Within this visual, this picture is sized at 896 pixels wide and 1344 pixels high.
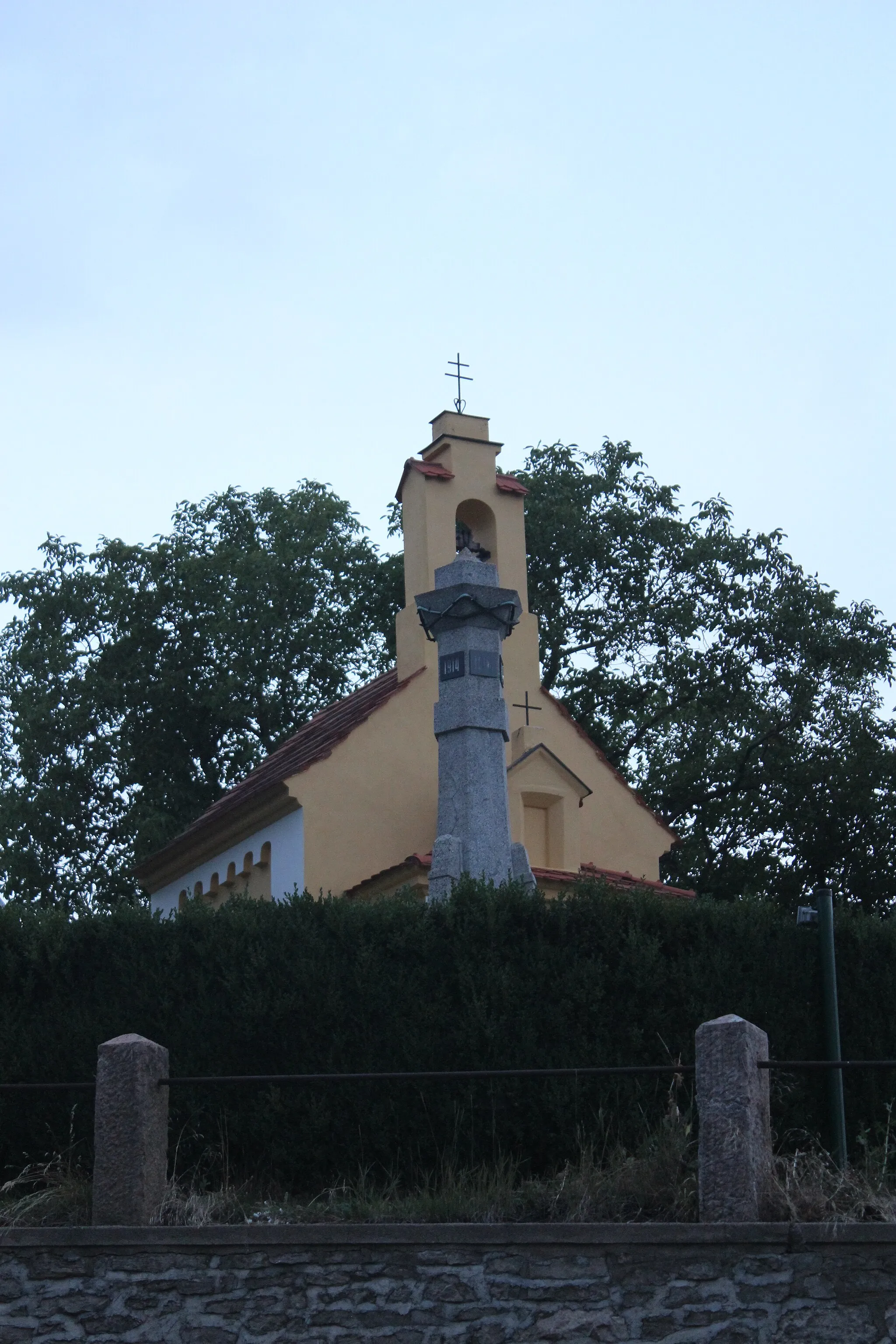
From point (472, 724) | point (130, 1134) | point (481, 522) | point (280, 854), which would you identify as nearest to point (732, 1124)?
point (130, 1134)

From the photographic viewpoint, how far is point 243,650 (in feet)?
108

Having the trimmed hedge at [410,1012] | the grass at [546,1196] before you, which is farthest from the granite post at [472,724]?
the grass at [546,1196]

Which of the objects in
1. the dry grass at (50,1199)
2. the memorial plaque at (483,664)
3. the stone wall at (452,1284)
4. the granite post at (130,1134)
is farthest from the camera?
the memorial plaque at (483,664)

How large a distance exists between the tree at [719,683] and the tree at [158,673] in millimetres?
3909

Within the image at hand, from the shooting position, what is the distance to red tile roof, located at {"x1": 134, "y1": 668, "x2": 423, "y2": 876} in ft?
70.1

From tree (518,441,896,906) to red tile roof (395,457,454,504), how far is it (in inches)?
413

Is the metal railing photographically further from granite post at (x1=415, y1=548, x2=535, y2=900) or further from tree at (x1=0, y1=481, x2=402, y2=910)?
tree at (x1=0, y1=481, x2=402, y2=910)

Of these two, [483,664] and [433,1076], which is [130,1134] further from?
Result: [483,664]

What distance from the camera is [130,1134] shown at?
9.92m

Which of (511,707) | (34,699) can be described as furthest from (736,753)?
(34,699)

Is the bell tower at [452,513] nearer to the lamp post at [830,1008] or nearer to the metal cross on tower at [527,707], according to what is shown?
the metal cross on tower at [527,707]

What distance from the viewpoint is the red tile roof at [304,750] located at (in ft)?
70.1

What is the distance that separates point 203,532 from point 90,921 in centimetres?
2438

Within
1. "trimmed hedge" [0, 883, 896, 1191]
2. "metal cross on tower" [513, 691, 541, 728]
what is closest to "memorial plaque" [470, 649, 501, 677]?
"trimmed hedge" [0, 883, 896, 1191]
